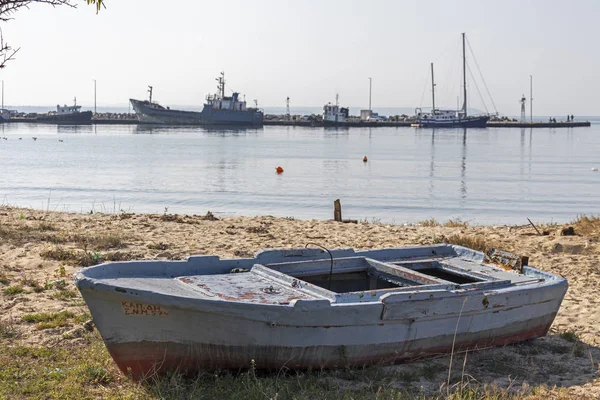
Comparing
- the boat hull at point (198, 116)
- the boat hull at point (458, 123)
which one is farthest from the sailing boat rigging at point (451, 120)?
the boat hull at point (198, 116)

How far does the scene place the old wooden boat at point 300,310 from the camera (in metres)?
5.66

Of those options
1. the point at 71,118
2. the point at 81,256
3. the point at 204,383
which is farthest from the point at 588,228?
the point at 71,118

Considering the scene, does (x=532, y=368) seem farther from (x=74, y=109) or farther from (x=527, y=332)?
→ (x=74, y=109)

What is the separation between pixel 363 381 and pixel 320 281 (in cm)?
162

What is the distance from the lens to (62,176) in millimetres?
33906

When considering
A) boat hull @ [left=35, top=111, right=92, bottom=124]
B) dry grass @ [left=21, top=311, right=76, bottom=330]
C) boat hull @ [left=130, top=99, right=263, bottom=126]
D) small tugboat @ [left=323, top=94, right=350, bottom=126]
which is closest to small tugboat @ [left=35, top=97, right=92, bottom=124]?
boat hull @ [left=35, top=111, right=92, bottom=124]

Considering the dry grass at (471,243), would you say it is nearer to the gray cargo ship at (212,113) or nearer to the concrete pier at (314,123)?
the gray cargo ship at (212,113)

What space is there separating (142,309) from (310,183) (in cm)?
2680

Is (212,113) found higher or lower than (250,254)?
higher

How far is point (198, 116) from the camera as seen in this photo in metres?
107

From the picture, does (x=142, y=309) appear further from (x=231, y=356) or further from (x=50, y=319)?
(x=50, y=319)

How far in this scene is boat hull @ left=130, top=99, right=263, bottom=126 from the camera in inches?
4094

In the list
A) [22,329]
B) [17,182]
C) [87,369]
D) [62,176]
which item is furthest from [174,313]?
[62,176]

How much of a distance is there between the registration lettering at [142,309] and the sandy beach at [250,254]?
696 mm
